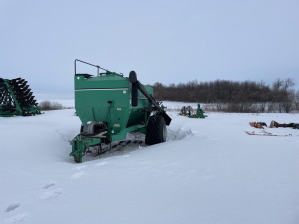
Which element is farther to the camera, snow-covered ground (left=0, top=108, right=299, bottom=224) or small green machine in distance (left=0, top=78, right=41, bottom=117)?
small green machine in distance (left=0, top=78, right=41, bottom=117)

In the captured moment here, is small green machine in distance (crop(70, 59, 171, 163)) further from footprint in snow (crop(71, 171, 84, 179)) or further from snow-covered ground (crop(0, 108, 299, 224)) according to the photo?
footprint in snow (crop(71, 171, 84, 179))

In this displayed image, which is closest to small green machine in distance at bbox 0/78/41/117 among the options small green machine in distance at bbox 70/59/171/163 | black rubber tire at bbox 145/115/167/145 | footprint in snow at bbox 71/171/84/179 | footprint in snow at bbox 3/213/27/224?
small green machine in distance at bbox 70/59/171/163

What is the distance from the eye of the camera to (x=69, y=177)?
3225mm

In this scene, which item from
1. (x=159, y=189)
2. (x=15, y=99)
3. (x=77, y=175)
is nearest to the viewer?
(x=159, y=189)

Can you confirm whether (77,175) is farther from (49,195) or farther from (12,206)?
(12,206)

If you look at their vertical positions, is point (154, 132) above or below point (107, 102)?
below

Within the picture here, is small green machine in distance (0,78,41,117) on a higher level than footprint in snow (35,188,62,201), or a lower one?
higher

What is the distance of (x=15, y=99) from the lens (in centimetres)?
1583

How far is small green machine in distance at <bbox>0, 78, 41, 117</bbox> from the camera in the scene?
15781 millimetres

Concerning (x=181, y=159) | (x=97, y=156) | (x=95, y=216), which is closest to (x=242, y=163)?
(x=181, y=159)

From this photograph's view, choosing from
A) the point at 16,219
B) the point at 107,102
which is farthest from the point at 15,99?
the point at 16,219

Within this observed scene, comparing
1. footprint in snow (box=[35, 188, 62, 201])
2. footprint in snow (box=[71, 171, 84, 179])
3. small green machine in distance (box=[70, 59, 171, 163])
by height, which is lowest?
footprint in snow (box=[71, 171, 84, 179])

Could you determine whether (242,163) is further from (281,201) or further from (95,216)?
(95,216)

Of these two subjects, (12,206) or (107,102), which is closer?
(12,206)
